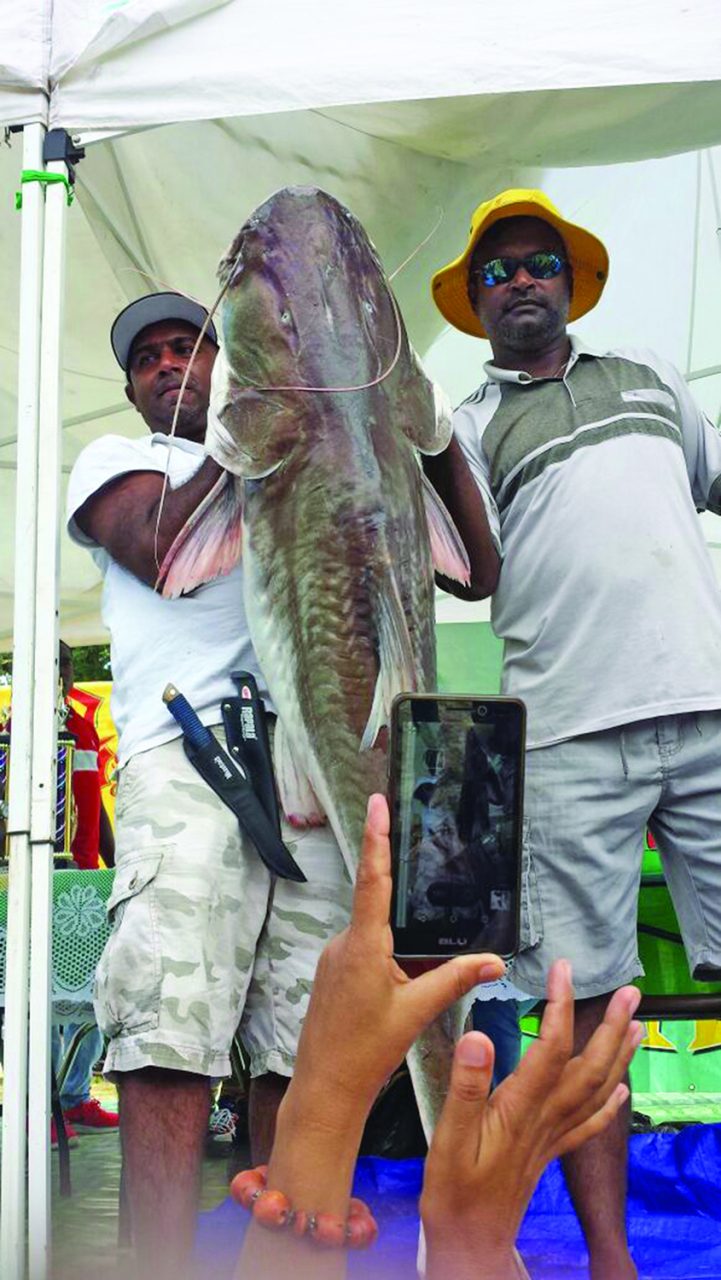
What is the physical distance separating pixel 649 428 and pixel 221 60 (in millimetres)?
1010

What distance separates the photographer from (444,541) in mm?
2164

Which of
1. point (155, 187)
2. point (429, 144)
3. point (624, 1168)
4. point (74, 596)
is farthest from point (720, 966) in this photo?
point (74, 596)

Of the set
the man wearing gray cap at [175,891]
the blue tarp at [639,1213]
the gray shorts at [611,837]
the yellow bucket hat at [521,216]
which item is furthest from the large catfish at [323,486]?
the blue tarp at [639,1213]

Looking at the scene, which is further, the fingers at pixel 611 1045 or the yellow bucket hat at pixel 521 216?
the yellow bucket hat at pixel 521 216

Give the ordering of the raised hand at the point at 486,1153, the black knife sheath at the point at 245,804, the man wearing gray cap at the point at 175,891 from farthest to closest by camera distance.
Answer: the black knife sheath at the point at 245,804 < the man wearing gray cap at the point at 175,891 < the raised hand at the point at 486,1153

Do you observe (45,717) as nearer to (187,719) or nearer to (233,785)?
(187,719)

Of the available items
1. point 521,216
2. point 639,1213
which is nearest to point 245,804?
point 521,216

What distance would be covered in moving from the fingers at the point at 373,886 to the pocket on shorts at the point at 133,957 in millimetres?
1327

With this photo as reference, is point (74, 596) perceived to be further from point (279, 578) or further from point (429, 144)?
point (279, 578)

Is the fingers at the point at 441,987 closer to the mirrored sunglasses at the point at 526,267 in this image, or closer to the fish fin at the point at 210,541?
the fish fin at the point at 210,541

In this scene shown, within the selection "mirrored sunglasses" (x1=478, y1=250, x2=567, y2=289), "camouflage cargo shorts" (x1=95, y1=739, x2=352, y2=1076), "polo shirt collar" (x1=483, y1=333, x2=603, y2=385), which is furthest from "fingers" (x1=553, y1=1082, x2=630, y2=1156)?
"mirrored sunglasses" (x1=478, y1=250, x2=567, y2=289)

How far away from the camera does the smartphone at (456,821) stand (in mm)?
1227

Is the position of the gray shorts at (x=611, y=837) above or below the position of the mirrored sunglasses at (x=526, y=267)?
below

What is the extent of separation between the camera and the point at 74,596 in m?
4.91
